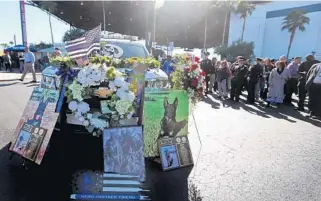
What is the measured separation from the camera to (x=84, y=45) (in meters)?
4.34

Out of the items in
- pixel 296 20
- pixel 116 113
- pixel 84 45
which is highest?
pixel 296 20

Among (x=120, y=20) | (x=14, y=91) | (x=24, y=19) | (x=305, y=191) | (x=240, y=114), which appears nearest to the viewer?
(x=305, y=191)

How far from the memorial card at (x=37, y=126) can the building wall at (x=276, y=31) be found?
51.7 m

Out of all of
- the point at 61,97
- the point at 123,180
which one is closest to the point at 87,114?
the point at 61,97

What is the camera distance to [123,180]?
3439mm

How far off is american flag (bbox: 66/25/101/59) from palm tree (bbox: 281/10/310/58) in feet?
167

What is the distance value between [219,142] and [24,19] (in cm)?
1970

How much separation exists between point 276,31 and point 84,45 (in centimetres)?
5471

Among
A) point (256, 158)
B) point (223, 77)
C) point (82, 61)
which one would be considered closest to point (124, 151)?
point (82, 61)

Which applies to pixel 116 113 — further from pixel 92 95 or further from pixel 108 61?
pixel 108 61

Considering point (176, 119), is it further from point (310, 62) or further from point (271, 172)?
point (310, 62)

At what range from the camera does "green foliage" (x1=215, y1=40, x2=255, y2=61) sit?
50934 millimetres

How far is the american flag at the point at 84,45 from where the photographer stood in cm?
418

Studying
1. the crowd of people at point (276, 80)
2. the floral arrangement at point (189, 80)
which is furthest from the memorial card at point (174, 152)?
the crowd of people at point (276, 80)
